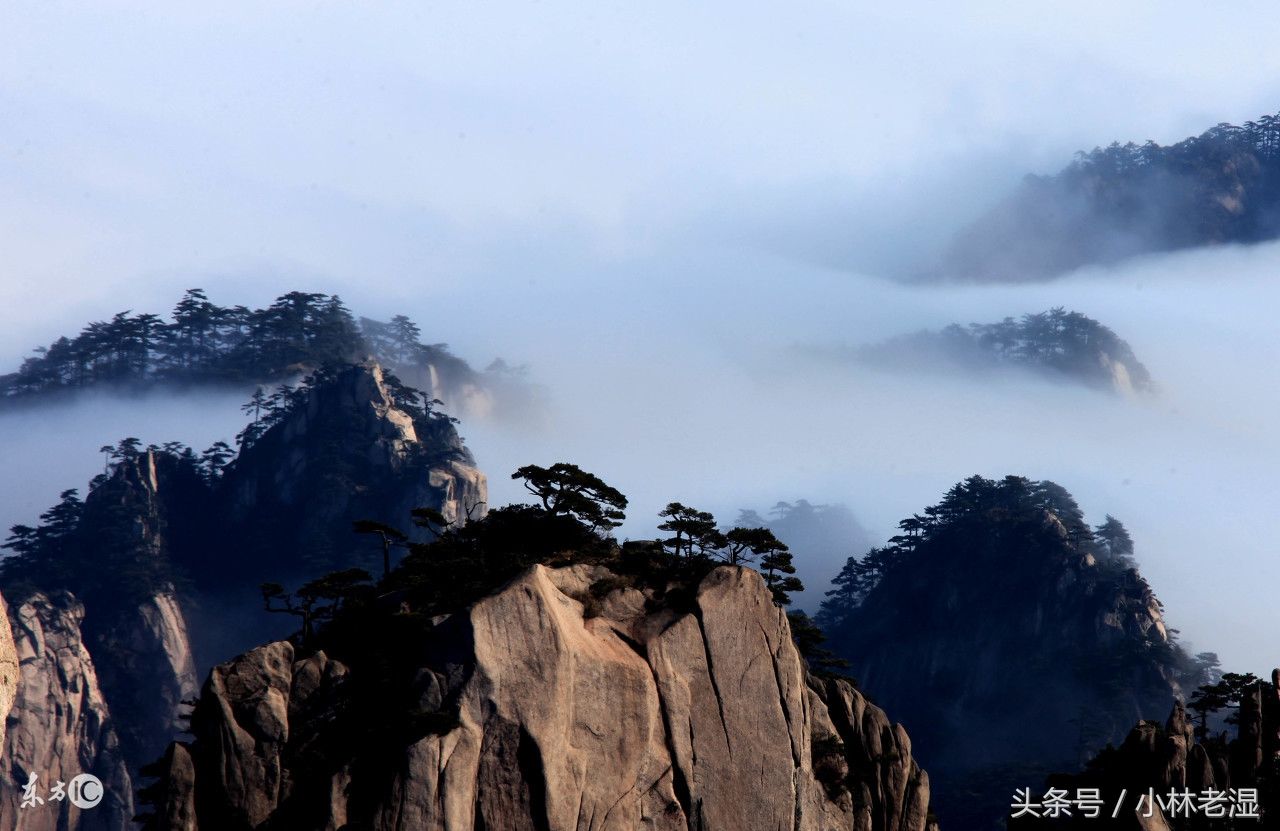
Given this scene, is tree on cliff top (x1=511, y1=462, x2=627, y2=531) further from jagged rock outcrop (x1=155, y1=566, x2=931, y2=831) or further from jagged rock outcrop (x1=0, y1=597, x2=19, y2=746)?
jagged rock outcrop (x1=0, y1=597, x2=19, y2=746)

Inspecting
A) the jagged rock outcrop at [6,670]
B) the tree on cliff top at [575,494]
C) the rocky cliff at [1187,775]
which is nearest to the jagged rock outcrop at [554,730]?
the tree on cliff top at [575,494]

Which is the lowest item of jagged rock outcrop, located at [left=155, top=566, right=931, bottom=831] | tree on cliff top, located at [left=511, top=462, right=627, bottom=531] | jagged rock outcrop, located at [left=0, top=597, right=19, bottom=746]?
jagged rock outcrop, located at [left=0, top=597, right=19, bottom=746]

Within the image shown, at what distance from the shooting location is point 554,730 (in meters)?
79.6

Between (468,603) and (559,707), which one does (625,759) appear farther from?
(468,603)

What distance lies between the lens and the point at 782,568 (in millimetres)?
101438

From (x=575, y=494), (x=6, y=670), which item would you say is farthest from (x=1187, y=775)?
(x=6, y=670)

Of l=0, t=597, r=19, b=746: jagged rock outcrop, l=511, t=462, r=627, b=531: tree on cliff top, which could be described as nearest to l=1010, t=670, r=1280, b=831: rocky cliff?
l=511, t=462, r=627, b=531: tree on cliff top

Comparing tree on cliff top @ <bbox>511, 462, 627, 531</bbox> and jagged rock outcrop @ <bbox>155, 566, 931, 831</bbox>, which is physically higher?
tree on cliff top @ <bbox>511, 462, 627, 531</bbox>

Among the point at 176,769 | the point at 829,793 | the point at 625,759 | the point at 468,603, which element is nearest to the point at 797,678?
the point at 829,793

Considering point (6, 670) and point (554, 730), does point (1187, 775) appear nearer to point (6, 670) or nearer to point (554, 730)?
point (554, 730)

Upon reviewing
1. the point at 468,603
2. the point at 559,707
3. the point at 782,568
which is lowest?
the point at 559,707

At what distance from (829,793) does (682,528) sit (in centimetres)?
1838

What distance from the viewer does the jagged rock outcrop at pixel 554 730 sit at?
7675 centimetres

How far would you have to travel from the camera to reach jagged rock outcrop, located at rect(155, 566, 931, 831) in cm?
7675
